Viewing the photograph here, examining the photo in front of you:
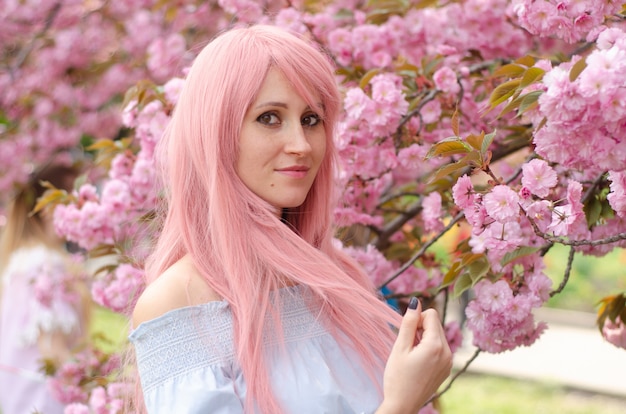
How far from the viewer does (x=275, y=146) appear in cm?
151

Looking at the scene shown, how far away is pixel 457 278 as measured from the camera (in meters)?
1.84

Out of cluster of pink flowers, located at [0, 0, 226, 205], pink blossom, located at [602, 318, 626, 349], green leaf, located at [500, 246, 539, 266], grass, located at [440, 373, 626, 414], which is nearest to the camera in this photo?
Result: green leaf, located at [500, 246, 539, 266]

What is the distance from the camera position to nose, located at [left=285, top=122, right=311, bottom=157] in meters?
1.51

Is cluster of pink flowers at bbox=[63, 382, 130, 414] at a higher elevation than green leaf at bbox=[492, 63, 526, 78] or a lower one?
lower

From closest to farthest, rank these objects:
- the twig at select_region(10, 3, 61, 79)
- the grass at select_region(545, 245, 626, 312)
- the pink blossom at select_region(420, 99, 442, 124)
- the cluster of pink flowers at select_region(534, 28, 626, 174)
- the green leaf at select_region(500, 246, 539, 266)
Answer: the cluster of pink flowers at select_region(534, 28, 626, 174), the green leaf at select_region(500, 246, 539, 266), the pink blossom at select_region(420, 99, 442, 124), the twig at select_region(10, 3, 61, 79), the grass at select_region(545, 245, 626, 312)

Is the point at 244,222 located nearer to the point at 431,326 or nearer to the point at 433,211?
the point at 431,326

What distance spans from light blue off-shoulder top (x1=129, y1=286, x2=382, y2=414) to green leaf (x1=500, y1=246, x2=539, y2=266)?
1.43 feet

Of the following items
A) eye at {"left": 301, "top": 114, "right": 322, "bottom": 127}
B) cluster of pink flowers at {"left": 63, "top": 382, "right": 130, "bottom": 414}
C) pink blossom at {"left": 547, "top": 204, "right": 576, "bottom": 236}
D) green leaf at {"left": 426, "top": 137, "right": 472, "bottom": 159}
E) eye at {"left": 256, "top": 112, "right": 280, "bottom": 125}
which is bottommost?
cluster of pink flowers at {"left": 63, "top": 382, "right": 130, "bottom": 414}

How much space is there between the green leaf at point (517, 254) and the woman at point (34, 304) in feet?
7.43

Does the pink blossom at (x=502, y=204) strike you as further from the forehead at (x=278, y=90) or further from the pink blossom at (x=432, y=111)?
the pink blossom at (x=432, y=111)

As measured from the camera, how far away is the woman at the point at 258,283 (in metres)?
1.39

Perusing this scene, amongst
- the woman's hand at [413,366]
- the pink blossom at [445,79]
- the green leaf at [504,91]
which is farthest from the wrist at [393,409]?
the pink blossom at [445,79]

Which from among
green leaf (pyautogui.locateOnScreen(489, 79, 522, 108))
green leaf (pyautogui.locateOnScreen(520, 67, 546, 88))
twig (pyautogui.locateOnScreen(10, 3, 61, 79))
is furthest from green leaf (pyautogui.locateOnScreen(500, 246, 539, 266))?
twig (pyautogui.locateOnScreen(10, 3, 61, 79))

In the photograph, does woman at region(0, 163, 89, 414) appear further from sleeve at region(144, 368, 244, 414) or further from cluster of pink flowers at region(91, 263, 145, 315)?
sleeve at region(144, 368, 244, 414)
